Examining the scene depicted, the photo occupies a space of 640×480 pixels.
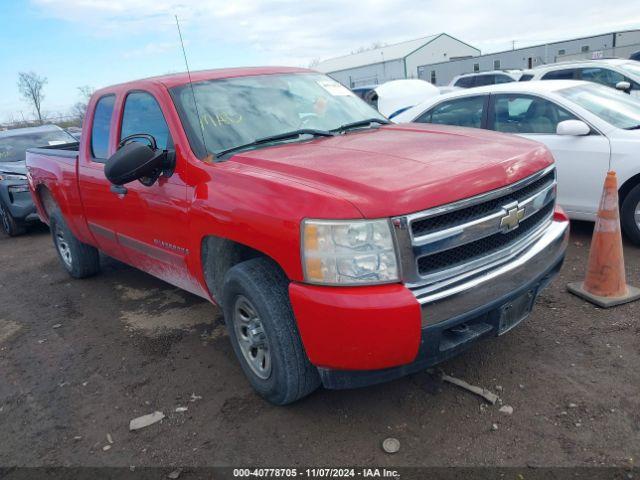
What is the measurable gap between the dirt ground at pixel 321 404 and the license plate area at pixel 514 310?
0.42 meters

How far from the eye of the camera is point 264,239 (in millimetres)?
2551

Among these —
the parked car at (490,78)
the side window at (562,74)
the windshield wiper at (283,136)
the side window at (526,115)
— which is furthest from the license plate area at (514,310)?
the parked car at (490,78)

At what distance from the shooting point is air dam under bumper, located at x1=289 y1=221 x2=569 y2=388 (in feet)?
7.41

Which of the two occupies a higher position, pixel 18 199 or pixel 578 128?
pixel 578 128

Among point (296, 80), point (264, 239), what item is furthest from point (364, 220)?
point (296, 80)

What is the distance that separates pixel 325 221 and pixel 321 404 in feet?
4.00

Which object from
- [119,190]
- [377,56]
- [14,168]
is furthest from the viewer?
[377,56]

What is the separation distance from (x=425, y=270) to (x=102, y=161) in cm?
305

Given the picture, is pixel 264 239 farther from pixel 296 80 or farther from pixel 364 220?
pixel 296 80

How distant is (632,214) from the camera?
4.82 metres

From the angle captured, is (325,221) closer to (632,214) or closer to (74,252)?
(632,214)

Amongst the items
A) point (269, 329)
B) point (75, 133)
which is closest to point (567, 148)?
point (269, 329)

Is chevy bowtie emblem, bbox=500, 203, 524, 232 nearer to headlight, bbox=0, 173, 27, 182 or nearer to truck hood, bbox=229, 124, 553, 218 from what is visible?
truck hood, bbox=229, 124, 553, 218

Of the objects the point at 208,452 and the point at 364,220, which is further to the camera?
the point at 208,452
